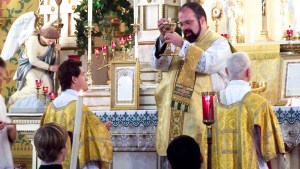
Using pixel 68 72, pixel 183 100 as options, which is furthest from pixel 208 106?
pixel 68 72

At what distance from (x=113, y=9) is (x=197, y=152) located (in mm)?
5391

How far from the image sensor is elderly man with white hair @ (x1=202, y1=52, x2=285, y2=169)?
5.33 metres

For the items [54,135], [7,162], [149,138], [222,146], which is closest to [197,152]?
[54,135]

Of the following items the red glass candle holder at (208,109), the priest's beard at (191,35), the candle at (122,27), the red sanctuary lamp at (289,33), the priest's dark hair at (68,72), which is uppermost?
the candle at (122,27)

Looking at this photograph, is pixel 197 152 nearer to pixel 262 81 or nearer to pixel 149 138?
pixel 149 138

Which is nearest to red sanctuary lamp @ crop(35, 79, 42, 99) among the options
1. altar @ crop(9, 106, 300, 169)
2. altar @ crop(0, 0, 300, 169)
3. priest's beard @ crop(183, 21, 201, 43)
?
altar @ crop(0, 0, 300, 169)

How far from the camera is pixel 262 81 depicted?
7.40 metres

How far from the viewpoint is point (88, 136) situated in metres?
5.71

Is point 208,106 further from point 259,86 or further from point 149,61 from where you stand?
point 149,61

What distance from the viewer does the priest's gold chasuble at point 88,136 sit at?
18.5 ft

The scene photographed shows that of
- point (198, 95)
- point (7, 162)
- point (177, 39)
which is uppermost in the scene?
point (177, 39)

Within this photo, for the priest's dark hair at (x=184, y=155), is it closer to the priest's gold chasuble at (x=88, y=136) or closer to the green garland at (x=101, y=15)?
the priest's gold chasuble at (x=88, y=136)

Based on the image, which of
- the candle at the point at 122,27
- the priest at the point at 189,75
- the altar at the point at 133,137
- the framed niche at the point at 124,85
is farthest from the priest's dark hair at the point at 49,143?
the candle at the point at 122,27

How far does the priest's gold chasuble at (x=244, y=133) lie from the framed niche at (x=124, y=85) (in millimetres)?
2135
